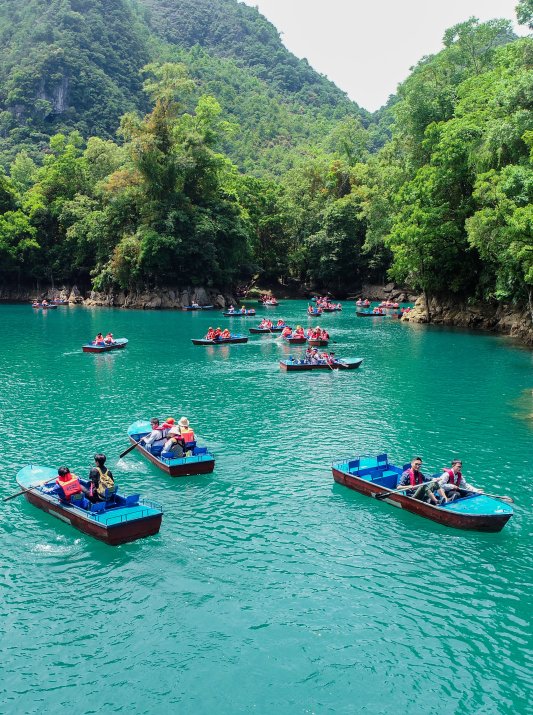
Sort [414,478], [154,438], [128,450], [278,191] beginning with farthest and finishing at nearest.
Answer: [278,191]
[154,438]
[128,450]
[414,478]

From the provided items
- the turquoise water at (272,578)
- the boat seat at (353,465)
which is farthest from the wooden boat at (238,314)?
the boat seat at (353,465)

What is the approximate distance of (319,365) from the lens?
44.0 metres

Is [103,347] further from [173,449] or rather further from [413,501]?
[413,501]

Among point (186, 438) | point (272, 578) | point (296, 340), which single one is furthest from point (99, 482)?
point (296, 340)

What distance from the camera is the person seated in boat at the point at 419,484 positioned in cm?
1922

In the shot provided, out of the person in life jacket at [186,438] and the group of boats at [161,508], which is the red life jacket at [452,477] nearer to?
the group of boats at [161,508]

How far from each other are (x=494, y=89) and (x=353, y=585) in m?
47.9

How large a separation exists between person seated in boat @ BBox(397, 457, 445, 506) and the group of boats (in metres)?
0.21

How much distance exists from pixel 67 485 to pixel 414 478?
10.7m

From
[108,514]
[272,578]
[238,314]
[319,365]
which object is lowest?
[272,578]

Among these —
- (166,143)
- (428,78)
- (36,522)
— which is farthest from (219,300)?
(36,522)

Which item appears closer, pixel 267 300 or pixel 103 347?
pixel 103 347

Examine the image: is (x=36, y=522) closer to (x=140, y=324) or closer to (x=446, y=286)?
(x=140, y=324)

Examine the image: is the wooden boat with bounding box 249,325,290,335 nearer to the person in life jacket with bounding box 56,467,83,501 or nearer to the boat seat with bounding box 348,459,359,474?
the boat seat with bounding box 348,459,359,474
